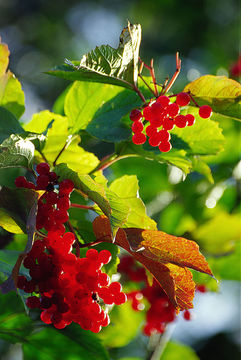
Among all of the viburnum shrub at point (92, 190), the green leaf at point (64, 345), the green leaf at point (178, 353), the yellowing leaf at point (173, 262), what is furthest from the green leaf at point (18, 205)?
the green leaf at point (178, 353)

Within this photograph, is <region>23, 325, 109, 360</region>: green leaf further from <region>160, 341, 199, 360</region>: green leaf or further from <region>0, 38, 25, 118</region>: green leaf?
<region>160, 341, 199, 360</region>: green leaf

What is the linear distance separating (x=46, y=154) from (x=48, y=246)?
27 cm

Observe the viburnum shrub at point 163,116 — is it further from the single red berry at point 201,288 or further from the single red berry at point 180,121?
the single red berry at point 201,288

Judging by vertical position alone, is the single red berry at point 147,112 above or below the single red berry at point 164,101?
below

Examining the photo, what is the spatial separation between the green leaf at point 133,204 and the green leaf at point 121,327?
815 mm

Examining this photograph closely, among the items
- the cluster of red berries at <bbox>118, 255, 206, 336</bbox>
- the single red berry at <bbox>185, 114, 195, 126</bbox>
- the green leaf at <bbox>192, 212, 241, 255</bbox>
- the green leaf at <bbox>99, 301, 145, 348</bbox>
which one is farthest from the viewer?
the green leaf at <bbox>99, 301, 145, 348</bbox>

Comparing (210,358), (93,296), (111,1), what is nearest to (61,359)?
(93,296)

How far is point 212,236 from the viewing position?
150cm

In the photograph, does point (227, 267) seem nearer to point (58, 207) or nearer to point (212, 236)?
point (212, 236)

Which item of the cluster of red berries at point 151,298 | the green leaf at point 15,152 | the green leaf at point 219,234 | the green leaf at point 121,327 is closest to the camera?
the green leaf at point 15,152

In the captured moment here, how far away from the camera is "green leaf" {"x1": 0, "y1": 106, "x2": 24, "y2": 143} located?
86cm

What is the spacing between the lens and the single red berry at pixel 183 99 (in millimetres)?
870

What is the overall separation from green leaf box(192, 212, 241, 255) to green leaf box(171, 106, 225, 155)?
1.58 feet

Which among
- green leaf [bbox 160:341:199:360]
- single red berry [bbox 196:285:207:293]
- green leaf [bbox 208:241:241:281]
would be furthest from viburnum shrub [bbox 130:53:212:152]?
green leaf [bbox 160:341:199:360]
